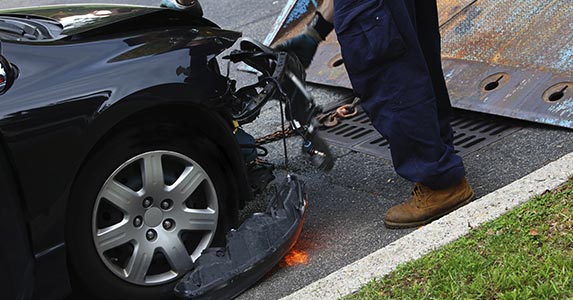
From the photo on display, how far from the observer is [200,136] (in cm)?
370

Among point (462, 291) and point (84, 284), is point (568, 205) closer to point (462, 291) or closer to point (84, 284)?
point (462, 291)

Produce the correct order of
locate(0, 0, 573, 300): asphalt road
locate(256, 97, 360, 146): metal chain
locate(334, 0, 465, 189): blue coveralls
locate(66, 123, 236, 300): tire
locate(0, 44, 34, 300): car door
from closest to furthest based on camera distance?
locate(0, 44, 34, 300): car door, locate(66, 123, 236, 300): tire, locate(334, 0, 465, 189): blue coveralls, locate(0, 0, 573, 300): asphalt road, locate(256, 97, 360, 146): metal chain

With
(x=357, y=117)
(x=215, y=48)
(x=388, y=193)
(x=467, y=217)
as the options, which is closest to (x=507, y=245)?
(x=467, y=217)

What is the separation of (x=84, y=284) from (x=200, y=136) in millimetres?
791

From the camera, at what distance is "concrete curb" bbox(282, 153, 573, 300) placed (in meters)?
3.19

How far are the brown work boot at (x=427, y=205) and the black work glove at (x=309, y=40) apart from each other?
0.82 m

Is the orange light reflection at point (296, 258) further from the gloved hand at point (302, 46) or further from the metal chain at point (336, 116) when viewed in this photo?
the metal chain at point (336, 116)

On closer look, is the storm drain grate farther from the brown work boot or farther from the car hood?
the car hood

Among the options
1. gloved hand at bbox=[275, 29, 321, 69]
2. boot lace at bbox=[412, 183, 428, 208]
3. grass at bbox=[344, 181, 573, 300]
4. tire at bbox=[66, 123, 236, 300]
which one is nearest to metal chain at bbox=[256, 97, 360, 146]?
gloved hand at bbox=[275, 29, 321, 69]

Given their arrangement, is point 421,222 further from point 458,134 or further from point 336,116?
point 336,116

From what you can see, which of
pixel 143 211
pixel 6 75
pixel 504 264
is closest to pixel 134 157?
pixel 143 211

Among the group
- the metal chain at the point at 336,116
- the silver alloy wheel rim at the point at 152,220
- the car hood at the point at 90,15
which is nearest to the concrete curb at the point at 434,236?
the silver alloy wheel rim at the point at 152,220

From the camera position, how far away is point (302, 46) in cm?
407

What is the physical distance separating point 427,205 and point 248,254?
87 centimetres
